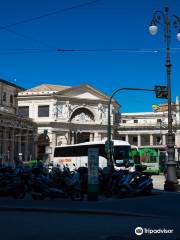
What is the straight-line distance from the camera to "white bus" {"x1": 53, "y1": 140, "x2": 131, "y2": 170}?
1639 inches

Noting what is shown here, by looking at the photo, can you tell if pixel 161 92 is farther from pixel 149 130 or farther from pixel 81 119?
pixel 149 130

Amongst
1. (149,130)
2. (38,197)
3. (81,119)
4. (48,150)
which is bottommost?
(38,197)

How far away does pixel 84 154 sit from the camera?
44.2 metres

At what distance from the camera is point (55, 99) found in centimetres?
8981

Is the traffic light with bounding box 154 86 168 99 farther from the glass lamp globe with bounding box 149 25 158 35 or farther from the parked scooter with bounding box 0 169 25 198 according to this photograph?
the parked scooter with bounding box 0 169 25 198

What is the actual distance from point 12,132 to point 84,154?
3081 centimetres

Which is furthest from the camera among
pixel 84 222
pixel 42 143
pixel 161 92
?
pixel 42 143

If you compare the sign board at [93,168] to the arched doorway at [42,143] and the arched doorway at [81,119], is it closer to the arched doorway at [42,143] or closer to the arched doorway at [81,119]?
the arched doorway at [42,143]

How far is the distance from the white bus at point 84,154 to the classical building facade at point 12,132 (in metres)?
19.2

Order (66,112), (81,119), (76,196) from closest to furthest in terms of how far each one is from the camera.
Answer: (76,196)
(66,112)
(81,119)

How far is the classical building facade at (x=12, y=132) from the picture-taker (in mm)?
69875

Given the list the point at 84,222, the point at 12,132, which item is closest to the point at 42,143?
the point at 12,132

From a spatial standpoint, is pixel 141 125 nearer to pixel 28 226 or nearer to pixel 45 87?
pixel 45 87

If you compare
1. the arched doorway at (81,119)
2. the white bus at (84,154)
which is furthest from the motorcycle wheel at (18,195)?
the arched doorway at (81,119)
